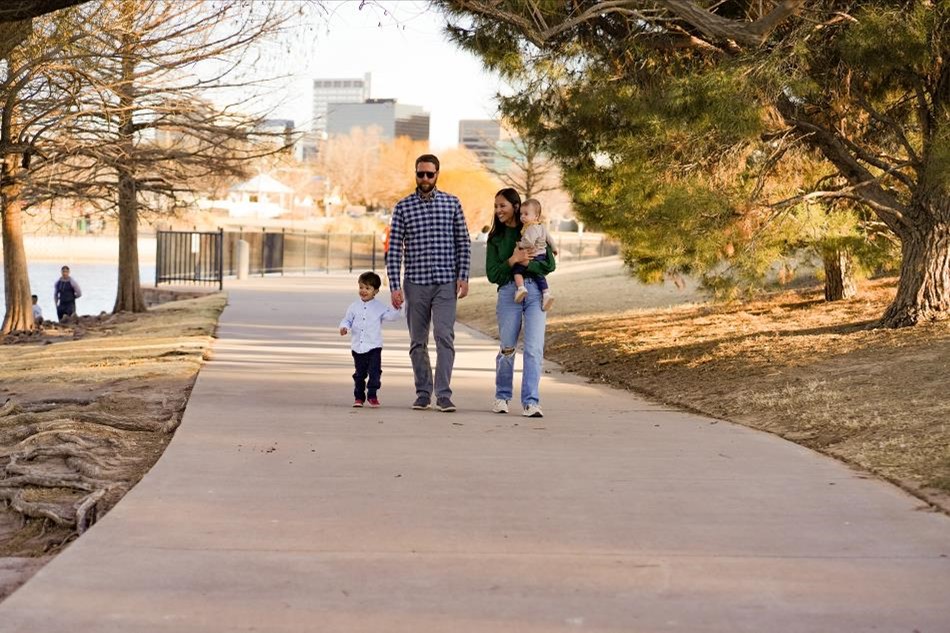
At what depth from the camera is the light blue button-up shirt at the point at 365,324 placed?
10.1 m

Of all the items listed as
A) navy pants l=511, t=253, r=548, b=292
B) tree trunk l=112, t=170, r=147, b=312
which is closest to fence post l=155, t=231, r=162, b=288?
tree trunk l=112, t=170, r=147, b=312

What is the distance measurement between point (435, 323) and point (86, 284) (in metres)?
42.6

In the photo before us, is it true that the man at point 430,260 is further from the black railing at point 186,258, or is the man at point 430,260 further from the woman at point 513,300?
the black railing at point 186,258

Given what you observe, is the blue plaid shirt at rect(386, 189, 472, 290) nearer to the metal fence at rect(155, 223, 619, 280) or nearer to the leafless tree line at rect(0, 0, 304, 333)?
the leafless tree line at rect(0, 0, 304, 333)

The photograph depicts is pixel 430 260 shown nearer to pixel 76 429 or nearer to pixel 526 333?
pixel 526 333

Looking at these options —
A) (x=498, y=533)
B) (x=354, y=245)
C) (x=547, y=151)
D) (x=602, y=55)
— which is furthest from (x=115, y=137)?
(x=354, y=245)

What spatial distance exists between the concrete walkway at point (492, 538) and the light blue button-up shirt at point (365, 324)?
2.95ft

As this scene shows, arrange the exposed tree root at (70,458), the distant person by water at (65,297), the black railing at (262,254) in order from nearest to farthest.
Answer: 1. the exposed tree root at (70,458)
2. the distant person by water at (65,297)
3. the black railing at (262,254)

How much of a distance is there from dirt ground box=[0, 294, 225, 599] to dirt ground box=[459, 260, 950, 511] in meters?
4.38

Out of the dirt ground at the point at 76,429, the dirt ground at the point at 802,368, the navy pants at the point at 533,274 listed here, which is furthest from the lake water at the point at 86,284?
the navy pants at the point at 533,274

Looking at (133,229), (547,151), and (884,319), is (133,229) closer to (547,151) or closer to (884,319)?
(547,151)

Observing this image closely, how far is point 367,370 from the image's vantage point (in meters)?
10.3

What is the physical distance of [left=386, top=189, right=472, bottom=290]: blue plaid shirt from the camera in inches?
385

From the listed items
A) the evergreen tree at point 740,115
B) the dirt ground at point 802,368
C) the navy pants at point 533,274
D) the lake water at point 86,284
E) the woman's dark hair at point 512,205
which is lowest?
the lake water at point 86,284
